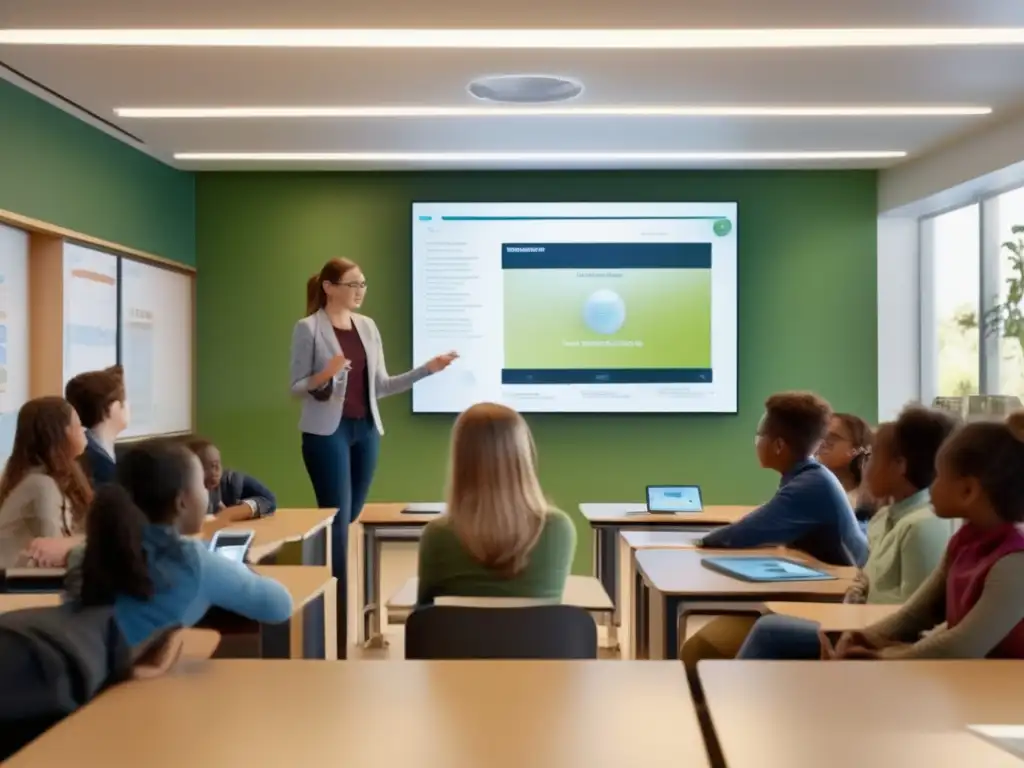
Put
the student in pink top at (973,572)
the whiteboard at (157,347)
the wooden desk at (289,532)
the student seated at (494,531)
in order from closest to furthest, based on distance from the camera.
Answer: the student in pink top at (973,572)
the student seated at (494,531)
the wooden desk at (289,532)
the whiteboard at (157,347)

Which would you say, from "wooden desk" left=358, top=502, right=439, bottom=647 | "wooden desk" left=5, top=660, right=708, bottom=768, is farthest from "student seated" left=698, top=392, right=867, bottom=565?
"wooden desk" left=358, top=502, right=439, bottom=647

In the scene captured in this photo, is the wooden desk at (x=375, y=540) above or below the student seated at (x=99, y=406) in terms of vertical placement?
below

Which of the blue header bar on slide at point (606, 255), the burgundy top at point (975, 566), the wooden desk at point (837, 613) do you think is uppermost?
the blue header bar on slide at point (606, 255)

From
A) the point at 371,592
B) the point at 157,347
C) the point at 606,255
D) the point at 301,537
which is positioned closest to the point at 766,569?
the point at 301,537

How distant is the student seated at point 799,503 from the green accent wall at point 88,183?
3304 mm

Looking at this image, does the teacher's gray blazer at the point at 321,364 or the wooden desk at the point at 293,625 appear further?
the teacher's gray blazer at the point at 321,364

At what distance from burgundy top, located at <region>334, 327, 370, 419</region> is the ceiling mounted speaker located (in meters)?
1.30

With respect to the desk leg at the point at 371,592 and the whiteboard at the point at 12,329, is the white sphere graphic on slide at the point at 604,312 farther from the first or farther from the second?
the whiteboard at the point at 12,329

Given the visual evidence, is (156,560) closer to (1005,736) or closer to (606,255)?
(1005,736)

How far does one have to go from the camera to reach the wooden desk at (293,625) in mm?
2766

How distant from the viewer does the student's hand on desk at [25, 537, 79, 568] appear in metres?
3.00

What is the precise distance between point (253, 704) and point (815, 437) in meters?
2.46

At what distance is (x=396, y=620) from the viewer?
230 inches

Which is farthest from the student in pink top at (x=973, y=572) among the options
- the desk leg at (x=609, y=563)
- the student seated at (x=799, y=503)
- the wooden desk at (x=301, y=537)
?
the desk leg at (x=609, y=563)
